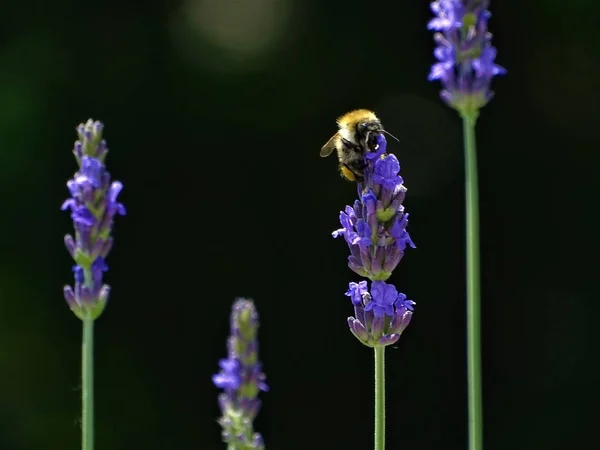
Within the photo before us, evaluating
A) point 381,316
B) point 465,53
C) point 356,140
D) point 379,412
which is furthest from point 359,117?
point 379,412

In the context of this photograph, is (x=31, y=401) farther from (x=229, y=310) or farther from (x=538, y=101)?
(x=538, y=101)

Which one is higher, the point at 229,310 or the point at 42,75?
the point at 42,75

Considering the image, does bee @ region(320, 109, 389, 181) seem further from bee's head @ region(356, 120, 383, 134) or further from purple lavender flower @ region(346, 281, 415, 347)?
purple lavender flower @ region(346, 281, 415, 347)

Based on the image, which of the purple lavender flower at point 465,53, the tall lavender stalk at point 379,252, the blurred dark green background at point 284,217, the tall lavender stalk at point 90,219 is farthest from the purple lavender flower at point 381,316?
the blurred dark green background at point 284,217

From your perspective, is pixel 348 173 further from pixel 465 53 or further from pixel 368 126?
pixel 465 53

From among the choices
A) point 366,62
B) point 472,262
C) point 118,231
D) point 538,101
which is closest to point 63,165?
point 118,231

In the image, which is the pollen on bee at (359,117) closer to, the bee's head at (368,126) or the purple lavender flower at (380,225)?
the bee's head at (368,126)
